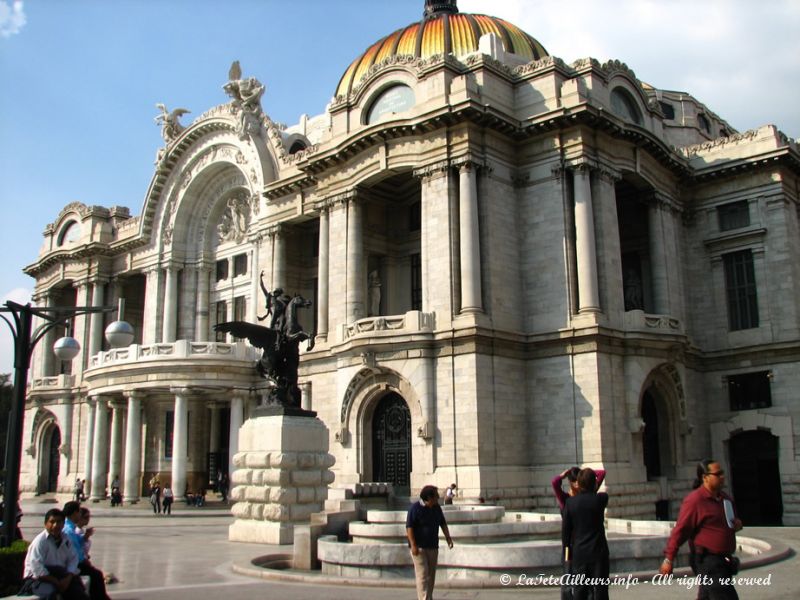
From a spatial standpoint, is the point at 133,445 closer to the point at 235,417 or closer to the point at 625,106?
the point at 235,417

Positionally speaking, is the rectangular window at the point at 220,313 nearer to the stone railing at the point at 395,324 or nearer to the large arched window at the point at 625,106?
the stone railing at the point at 395,324

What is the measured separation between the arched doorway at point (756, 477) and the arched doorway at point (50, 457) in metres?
39.2

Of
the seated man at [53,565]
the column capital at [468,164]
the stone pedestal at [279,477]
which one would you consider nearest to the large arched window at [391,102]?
the column capital at [468,164]

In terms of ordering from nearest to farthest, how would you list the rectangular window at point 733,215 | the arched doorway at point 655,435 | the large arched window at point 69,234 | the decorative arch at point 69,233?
the arched doorway at point 655,435 → the rectangular window at point 733,215 → the large arched window at point 69,234 → the decorative arch at point 69,233

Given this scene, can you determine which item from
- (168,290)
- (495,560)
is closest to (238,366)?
(168,290)

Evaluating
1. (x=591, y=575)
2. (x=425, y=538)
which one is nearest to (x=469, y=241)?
(x=425, y=538)

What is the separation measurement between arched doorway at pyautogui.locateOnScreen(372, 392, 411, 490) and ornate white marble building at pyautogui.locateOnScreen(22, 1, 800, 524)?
4.1 inches

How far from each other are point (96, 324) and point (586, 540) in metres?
47.7

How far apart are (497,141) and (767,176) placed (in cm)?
1286

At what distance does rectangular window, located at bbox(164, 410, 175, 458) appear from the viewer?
4500cm

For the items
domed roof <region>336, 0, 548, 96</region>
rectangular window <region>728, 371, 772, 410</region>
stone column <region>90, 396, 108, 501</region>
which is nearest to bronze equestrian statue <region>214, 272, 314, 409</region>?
domed roof <region>336, 0, 548, 96</region>

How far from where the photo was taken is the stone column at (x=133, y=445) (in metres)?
40.1

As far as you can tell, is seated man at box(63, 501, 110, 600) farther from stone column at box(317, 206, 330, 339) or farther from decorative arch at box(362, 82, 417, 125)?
decorative arch at box(362, 82, 417, 125)

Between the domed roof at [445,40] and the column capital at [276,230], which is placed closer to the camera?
the domed roof at [445,40]
